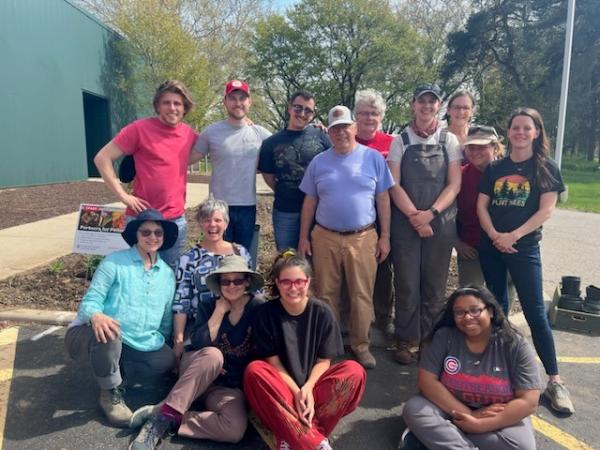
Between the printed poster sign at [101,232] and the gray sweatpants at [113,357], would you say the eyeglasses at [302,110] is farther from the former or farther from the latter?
the gray sweatpants at [113,357]

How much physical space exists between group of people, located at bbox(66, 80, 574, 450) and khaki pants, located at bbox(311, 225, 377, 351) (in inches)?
0.5

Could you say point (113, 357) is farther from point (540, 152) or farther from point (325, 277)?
point (540, 152)

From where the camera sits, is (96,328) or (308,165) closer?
(96,328)

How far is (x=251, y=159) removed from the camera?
162 inches

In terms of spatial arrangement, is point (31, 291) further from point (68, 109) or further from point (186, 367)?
point (68, 109)

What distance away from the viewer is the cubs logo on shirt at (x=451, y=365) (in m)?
2.87

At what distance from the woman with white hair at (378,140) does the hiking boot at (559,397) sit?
1.33 m

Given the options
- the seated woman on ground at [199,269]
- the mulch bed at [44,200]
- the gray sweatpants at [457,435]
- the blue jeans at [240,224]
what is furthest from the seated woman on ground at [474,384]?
the mulch bed at [44,200]

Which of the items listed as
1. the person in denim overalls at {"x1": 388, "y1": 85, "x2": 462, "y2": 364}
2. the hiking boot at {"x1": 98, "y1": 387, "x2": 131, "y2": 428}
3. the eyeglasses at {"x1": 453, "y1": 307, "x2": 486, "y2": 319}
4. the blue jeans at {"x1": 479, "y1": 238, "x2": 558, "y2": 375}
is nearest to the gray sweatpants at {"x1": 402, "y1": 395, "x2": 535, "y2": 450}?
the eyeglasses at {"x1": 453, "y1": 307, "x2": 486, "y2": 319}

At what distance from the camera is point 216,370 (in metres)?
2.88

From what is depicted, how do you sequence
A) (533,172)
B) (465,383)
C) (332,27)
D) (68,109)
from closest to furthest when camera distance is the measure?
(465,383), (533,172), (68,109), (332,27)

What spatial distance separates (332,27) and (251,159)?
27.5 meters

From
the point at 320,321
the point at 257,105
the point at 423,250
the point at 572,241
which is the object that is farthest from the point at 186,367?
the point at 257,105

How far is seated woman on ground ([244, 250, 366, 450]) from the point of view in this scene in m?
2.63
